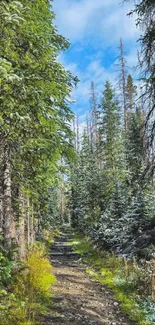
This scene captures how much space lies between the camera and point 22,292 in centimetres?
710

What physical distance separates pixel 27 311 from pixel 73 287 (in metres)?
3.84

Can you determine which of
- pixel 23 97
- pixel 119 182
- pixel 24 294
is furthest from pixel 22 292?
pixel 119 182

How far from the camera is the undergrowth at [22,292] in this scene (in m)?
5.30

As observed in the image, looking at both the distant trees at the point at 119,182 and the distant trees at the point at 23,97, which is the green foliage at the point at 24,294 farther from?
the distant trees at the point at 119,182

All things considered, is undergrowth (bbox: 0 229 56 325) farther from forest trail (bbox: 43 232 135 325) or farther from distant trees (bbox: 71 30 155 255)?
distant trees (bbox: 71 30 155 255)

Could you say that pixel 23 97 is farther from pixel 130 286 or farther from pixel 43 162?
pixel 130 286

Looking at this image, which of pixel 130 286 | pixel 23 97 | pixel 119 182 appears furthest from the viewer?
pixel 119 182

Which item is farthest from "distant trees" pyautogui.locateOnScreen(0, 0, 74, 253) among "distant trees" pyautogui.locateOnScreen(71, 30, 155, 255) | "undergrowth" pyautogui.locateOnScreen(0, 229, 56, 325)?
"distant trees" pyautogui.locateOnScreen(71, 30, 155, 255)

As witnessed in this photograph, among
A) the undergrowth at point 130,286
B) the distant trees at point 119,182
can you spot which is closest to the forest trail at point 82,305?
the undergrowth at point 130,286

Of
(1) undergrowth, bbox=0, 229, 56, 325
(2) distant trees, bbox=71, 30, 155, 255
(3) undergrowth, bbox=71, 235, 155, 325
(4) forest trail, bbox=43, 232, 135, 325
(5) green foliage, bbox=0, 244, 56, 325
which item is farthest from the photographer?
(2) distant trees, bbox=71, 30, 155, 255

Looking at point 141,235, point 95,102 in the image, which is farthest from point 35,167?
point 95,102

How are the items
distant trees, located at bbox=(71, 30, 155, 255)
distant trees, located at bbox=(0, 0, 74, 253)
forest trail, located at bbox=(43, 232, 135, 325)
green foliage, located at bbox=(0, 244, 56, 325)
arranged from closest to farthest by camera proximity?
distant trees, located at bbox=(0, 0, 74, 253) < green foliage, located at bbox=(0, 244, 56, 325) < forest trail, located at bbox=(43, 232, 135, 325) < distant trees, located at bbox=(71, 30, 155, 255)

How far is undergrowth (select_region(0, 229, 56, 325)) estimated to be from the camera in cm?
530

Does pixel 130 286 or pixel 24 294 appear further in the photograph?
pixel 130 286
